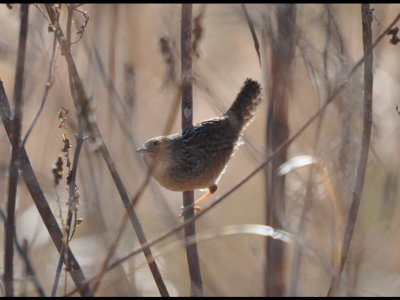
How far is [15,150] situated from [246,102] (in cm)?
279

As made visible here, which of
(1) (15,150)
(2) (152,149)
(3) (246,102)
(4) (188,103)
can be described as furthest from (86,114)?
(3) (246,102)

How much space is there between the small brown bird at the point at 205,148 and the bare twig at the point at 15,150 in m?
2.29

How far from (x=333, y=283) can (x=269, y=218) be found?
0.37 metres

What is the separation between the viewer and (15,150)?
2.18m

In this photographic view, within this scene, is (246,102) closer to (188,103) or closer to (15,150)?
(188,103)

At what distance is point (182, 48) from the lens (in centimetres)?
341

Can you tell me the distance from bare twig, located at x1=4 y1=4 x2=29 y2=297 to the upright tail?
2.67 meters

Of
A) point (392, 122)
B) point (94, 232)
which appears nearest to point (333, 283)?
point (94, 232)

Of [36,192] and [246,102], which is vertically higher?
[246,102]

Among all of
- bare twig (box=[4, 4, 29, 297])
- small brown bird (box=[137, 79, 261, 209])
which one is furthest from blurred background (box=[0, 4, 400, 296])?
small brown bird (box=[137, 79, 261, 209])

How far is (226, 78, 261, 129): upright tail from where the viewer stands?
4750 millimetres

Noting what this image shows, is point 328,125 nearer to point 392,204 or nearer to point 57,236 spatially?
point 392,204

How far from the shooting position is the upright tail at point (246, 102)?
4.75 m

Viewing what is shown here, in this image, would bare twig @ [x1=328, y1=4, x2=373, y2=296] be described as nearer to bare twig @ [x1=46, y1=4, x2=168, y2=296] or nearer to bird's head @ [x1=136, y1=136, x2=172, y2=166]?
bare twig @ [x1=46, y1=4, x2=168, y2=296]
